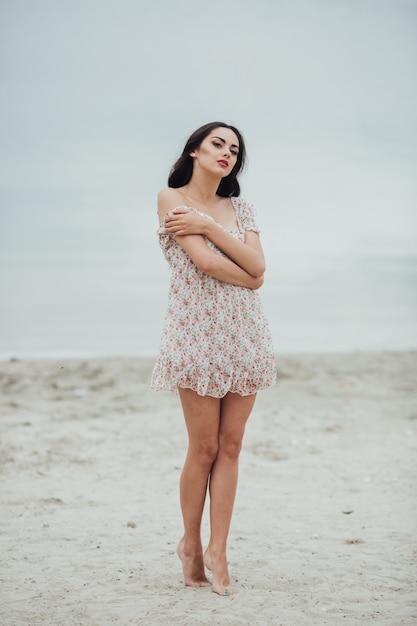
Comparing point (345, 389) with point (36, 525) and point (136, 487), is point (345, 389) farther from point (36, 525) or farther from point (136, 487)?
point (36, 525)

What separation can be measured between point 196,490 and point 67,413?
3.61 meters

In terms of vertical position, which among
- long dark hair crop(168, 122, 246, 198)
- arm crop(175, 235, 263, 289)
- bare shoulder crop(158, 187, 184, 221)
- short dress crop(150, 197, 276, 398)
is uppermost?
long dark hair crop(168, 122, 246, 198)

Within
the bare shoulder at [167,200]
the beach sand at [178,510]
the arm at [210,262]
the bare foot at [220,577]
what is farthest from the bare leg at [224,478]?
the bare shoulder at [167,200]

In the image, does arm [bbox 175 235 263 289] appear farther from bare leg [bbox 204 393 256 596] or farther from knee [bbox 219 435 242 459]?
knee [bbox 219 435 242 459]

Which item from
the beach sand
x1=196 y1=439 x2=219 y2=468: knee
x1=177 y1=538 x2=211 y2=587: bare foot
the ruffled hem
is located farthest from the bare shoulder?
the beach sand

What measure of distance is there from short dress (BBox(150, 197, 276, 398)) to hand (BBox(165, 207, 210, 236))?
0.30 feet

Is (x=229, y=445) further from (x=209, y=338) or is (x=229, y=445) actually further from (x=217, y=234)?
(x=217, y=234)

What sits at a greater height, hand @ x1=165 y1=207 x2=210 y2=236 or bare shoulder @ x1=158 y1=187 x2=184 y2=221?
bare shoulder @ x1=158 y1=187 x2=184 y2=221

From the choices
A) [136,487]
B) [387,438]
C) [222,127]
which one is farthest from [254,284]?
[387,438]

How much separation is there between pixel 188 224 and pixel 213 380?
2.14 ft

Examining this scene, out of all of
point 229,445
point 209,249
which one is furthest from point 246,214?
point 229,445

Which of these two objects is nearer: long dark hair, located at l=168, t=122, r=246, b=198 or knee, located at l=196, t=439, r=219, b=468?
knee, located at l=196, t=439, r=219, b=468

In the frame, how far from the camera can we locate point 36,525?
13.3 ft

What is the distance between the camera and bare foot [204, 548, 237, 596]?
315cm
